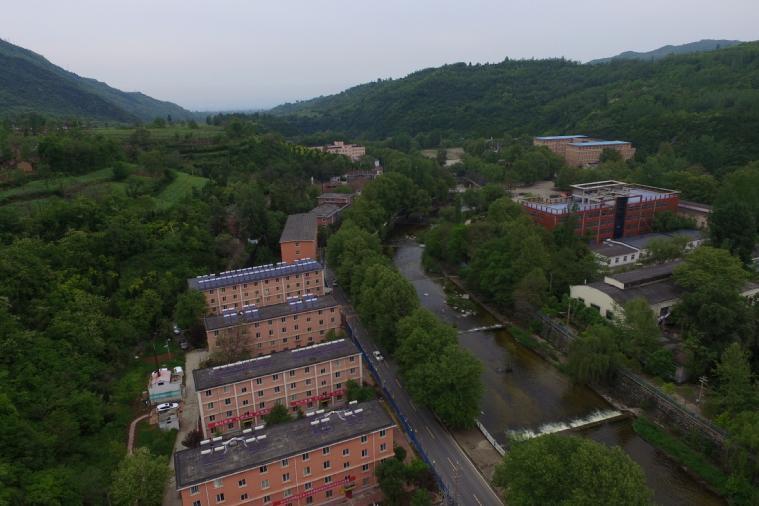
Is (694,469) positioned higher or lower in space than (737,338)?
lower

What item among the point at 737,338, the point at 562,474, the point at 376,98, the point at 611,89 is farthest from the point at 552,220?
the point at 376,98

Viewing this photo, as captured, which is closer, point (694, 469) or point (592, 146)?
point (694, 469)

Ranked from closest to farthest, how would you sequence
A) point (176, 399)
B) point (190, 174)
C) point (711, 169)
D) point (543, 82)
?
point (176, 399)
point (190, 174)
point (711, 169)
point (543, 82)

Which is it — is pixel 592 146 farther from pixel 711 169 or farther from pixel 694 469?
pixel 694 469

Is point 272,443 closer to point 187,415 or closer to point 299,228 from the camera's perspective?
point 187,415

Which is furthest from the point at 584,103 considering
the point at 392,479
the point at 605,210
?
the point at 392,479
